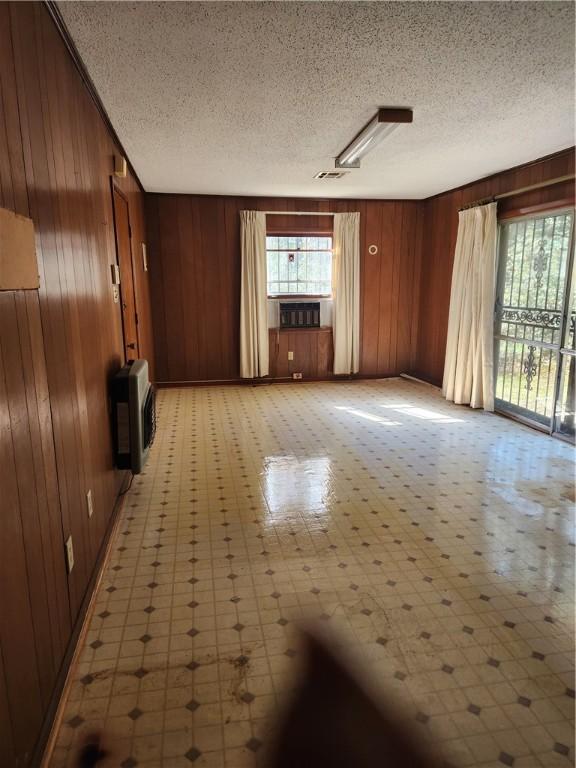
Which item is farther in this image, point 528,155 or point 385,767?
point 528,155

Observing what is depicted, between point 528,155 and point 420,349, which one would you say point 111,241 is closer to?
point 528,155

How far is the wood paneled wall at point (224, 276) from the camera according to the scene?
6.49 metres

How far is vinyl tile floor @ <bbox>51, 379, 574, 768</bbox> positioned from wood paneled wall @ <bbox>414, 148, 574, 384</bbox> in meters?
2.41

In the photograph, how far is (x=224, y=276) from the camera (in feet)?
22.0

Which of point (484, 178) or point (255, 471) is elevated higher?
point (484, 178)

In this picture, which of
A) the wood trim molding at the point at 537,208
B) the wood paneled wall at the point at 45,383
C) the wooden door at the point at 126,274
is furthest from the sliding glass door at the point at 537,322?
the wood paneled wall at the point at 45,383

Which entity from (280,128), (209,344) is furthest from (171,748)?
(209,344)

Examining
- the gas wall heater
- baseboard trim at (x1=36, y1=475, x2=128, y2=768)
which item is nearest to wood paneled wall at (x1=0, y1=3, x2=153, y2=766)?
baseboard trim at (x1=36, y1=475, x2=128, y2=768)

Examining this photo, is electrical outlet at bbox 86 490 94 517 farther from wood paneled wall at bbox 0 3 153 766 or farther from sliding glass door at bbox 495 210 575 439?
sliding glass door at bbox 495 210 575 439

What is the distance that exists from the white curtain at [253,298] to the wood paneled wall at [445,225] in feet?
7.87

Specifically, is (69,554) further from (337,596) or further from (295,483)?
(295,483)

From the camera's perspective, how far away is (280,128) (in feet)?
11.7

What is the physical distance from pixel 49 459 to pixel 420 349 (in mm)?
6303

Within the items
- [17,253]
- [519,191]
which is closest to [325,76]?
[17,253]
